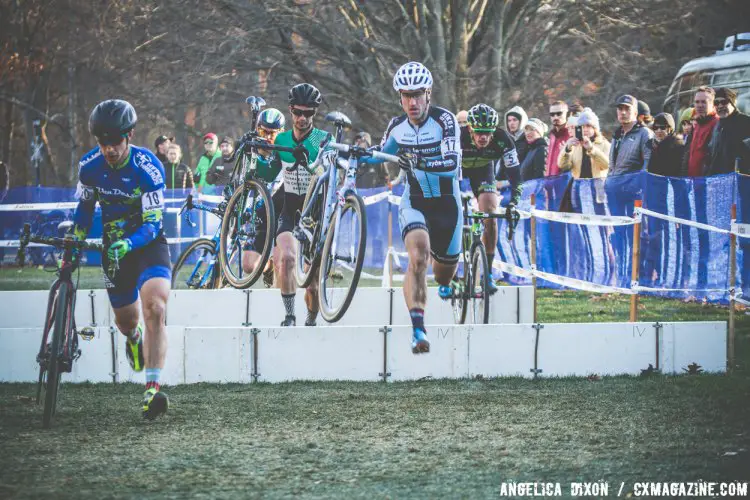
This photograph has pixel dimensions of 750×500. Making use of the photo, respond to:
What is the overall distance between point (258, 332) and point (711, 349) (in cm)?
392

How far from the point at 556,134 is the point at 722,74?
334cm

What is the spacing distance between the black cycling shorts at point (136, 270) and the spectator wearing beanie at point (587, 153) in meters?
8.49

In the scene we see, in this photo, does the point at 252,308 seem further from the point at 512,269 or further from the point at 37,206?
the point at 37,206

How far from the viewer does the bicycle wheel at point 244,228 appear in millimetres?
10531

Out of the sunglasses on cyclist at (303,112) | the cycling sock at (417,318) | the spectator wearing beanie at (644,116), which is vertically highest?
the spectator wearing beanie at (644,116)

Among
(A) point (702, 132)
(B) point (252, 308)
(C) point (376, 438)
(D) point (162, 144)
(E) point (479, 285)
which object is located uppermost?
(D) point (162, 144)

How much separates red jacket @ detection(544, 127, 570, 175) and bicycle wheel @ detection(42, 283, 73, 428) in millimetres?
9770

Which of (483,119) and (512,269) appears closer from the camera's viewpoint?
(483,119)

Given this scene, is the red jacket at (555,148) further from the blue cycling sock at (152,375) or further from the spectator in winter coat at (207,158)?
the blue cycling sock at (152,375)

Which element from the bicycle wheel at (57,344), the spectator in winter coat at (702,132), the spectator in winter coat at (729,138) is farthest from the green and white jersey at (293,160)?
the spectator in winter coat at (702,132)

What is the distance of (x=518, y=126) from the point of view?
16.2 meters

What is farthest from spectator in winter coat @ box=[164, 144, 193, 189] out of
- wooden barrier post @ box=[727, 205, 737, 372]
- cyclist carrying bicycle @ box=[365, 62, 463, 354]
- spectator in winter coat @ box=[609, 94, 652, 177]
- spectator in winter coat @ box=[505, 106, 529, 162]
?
wooden barrier post @ box=[727, 205, 737, 372]

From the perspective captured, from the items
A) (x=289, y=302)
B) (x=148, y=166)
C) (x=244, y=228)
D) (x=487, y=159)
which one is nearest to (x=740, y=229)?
(x=487, y=159)

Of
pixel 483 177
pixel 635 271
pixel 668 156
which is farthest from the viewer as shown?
pixel 668 156
